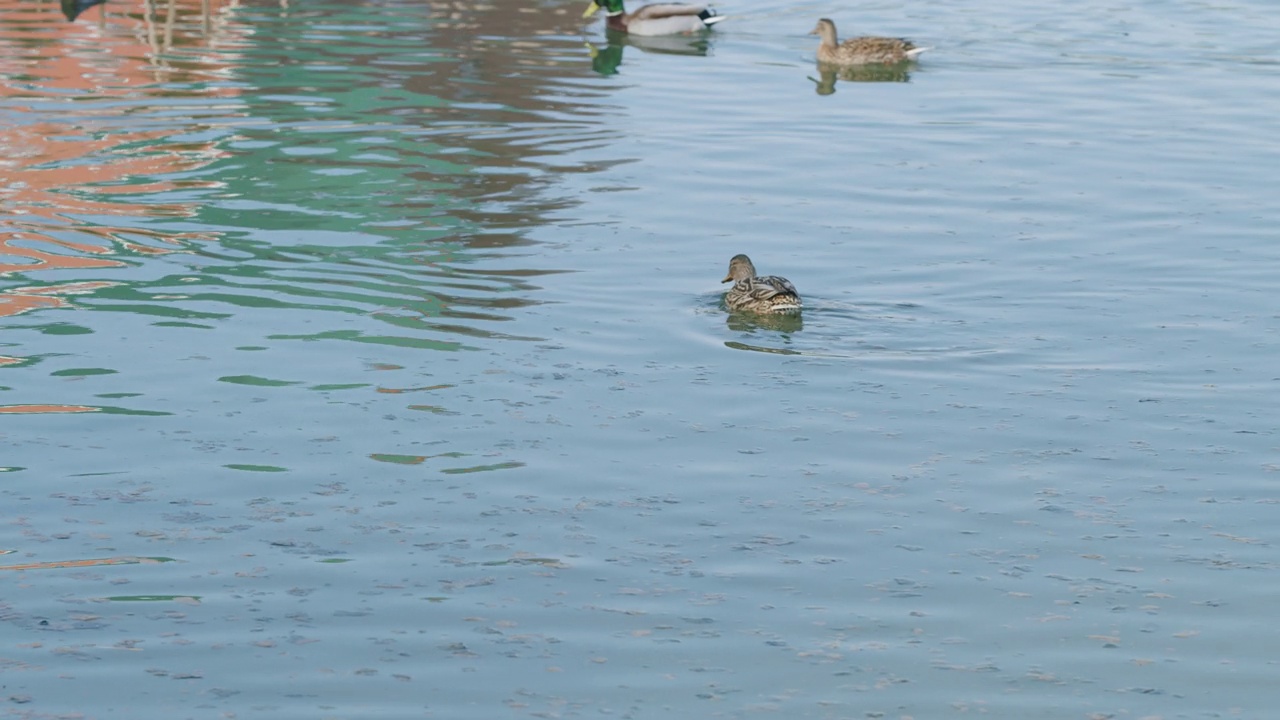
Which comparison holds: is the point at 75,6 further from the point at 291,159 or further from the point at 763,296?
the point at 763,296

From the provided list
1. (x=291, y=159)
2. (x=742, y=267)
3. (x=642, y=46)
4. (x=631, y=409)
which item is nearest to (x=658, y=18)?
(x=642, y=46)

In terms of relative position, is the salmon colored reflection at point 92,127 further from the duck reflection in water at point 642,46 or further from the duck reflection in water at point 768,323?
the duck reflection in water at point 642,46

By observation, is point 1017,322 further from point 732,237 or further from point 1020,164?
point 1020,164

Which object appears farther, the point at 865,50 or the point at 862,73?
the point at 862,73

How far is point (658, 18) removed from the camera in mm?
29266

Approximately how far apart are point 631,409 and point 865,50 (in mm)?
15101

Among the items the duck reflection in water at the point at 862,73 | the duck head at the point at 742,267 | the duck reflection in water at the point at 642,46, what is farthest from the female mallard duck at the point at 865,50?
the duck head at the point at 742,267

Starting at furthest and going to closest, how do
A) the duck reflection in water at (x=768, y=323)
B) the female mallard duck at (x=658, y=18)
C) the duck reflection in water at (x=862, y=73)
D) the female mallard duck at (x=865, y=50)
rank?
the female mallard duck at (x=658, y=18) < the female mallard duck at (x=865, y=50) < the duck reflection in water at (x=862, y=73) < the duck reflection in water at (x=768, y=323)

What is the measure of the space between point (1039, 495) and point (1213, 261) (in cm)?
582

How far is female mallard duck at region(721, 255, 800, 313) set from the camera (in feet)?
40.6

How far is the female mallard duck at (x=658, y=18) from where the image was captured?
28.7 metres

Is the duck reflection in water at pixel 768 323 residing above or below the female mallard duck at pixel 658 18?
below

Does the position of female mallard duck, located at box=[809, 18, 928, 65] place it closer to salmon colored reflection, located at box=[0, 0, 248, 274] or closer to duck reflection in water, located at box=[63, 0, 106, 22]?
salmon colored reflection, located at box=[0, 0, 248, 274]

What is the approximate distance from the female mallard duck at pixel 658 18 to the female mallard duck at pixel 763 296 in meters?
16.3
